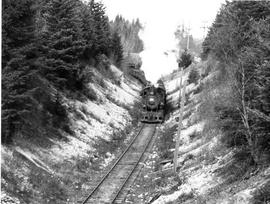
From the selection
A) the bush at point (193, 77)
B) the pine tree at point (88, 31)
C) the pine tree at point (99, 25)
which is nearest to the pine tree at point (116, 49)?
the pine tree at point (99, 25)

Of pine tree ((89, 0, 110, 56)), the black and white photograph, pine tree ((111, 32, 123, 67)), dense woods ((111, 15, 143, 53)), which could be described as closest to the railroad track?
the black and white photograph

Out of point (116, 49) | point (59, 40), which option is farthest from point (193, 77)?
point (59, 40)

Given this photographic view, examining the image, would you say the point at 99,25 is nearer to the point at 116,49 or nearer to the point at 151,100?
the point at 151,100

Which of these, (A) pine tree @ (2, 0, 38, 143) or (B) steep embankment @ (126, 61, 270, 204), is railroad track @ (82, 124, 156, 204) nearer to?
(B) steep embankment @ (126, 61, 270, 204)

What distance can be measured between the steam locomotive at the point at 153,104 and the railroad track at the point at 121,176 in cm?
784

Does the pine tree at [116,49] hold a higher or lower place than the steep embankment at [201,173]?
higher

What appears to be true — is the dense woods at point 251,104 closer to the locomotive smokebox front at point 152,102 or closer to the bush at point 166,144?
the bush at point 166,144

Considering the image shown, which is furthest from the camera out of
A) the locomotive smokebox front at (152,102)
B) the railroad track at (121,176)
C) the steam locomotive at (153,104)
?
the locomotive smokebox front at (152,102)

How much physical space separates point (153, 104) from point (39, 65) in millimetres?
21187

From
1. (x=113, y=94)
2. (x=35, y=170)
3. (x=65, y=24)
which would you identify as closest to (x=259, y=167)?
(x=35, y=170)

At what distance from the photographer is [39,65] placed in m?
22.3

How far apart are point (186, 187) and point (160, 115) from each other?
24202mm

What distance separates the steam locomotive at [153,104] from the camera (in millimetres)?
41188

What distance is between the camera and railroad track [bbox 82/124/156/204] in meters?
18.7
